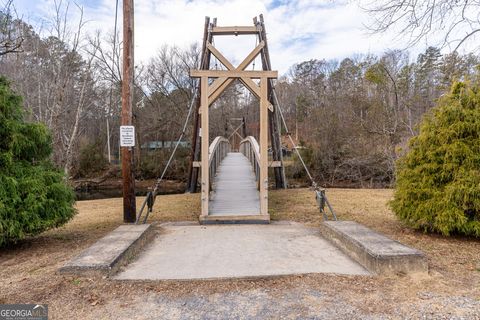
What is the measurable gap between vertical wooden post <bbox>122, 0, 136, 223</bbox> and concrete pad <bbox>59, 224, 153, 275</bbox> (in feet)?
5.25

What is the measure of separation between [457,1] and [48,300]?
7.11 metres

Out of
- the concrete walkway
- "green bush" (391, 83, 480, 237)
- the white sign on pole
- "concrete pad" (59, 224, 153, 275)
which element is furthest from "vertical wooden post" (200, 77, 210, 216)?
"green bush" (391, 83, 480, 237)

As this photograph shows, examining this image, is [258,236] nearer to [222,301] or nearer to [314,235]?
[314,235]

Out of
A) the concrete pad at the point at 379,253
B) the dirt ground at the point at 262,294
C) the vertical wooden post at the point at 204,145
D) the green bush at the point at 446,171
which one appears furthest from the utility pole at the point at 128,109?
the green bush at the point at 446,171

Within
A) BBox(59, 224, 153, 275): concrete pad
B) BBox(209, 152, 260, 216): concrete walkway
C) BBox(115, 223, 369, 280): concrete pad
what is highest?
BBox(209, 152, 260, 216): concrete walkway

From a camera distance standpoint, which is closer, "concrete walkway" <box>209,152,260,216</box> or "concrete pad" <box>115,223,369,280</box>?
"concrete pad" <box>115,223,369,280</box>

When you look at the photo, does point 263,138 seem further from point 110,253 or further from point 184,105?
point 184,105

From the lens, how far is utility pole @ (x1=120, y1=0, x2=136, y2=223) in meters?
6.71

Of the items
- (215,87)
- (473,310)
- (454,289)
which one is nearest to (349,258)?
(454,289)

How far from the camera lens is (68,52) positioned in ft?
45.8

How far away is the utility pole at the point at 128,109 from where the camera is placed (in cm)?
671

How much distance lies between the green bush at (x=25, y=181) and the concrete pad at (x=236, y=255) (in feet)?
4.95

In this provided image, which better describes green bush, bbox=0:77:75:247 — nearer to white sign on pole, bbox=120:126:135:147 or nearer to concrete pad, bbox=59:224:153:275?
concrete pad, bbox=59:224:153:275

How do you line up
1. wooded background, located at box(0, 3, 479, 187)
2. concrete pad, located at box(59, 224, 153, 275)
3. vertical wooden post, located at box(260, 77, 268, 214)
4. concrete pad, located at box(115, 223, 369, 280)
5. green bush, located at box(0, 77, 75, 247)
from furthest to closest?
wooded background, located at box(0, 3, 479, 187), vertical wooden post, located at box(260, 77, 268, 214), green bush, located at box(0, 77, 75, 247), concrete pad, located at box(115, 223, 369, 280), concrete pad, located at box(59, 224, 153, 275)
